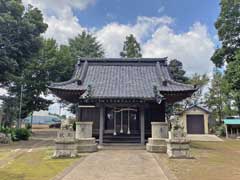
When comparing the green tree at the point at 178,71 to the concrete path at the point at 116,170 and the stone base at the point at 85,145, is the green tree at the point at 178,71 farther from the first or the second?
the concrete path at the point at 116,170

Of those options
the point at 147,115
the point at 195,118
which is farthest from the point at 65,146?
the point at 195,118

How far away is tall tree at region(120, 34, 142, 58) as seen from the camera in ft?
115

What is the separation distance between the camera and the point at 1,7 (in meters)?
16.9

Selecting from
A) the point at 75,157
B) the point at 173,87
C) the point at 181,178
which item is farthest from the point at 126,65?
the point at 181,178

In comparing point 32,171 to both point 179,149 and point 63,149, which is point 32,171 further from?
point 179,149

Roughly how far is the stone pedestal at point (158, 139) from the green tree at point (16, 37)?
11.6 metres

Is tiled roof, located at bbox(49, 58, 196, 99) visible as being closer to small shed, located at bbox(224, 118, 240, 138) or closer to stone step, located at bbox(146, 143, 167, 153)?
stone step, located at bbox(146, 143, 167, 153)

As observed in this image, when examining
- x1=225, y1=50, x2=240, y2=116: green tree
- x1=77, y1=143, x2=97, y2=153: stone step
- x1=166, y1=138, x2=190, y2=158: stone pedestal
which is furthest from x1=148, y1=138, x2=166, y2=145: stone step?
x1=225, y1=50, x2=240, y2=116: green tree

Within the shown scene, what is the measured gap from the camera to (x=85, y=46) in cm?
3572

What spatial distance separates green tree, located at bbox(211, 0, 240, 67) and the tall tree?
15.4 metres

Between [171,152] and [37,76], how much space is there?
20917 millimetres

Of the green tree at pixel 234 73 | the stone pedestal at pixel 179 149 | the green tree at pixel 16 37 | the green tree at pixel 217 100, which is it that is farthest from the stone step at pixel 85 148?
the green tree at pixel 217 100

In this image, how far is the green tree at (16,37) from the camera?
1633 cm

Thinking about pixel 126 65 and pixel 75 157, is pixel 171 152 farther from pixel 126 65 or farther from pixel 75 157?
pixel 126 65
